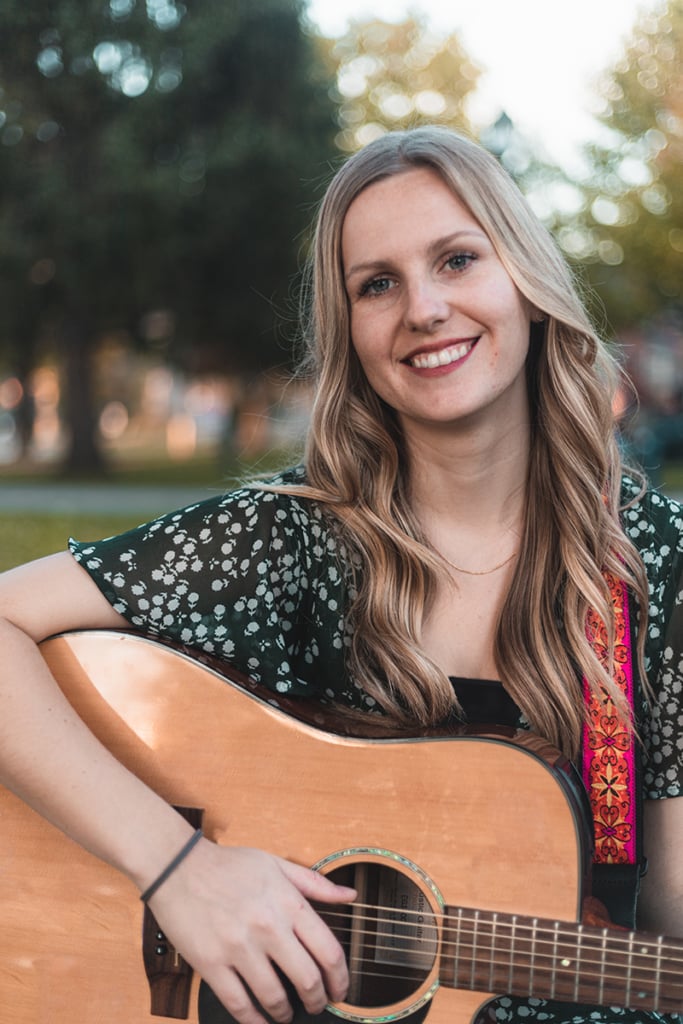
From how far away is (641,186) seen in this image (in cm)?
2203

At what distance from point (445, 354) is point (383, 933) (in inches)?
44.7

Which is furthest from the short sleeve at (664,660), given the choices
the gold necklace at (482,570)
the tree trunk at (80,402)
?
the tree trunk at (80,402)

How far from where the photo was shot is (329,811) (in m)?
1.91

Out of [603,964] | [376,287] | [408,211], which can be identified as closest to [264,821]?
[603,964]

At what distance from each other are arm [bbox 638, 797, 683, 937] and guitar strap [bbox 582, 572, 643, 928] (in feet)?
0.15

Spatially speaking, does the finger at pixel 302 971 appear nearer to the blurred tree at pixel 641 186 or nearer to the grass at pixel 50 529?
the grass at pixel 50 529

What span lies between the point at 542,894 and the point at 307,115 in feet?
70.2

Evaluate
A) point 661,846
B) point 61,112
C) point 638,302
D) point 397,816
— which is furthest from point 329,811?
point 638,302

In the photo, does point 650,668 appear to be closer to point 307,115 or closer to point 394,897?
point 394,897

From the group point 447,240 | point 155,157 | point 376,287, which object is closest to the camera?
point 447,240

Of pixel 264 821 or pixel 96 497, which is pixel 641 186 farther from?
pixel 264 821

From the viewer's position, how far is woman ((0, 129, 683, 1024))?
1992 millimetres

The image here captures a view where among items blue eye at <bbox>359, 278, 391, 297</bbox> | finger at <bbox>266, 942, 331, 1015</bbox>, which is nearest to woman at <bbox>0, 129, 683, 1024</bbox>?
blue eye at <bbox>359, 278, 391, 297</bbox>

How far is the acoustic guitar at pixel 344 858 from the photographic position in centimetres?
180
